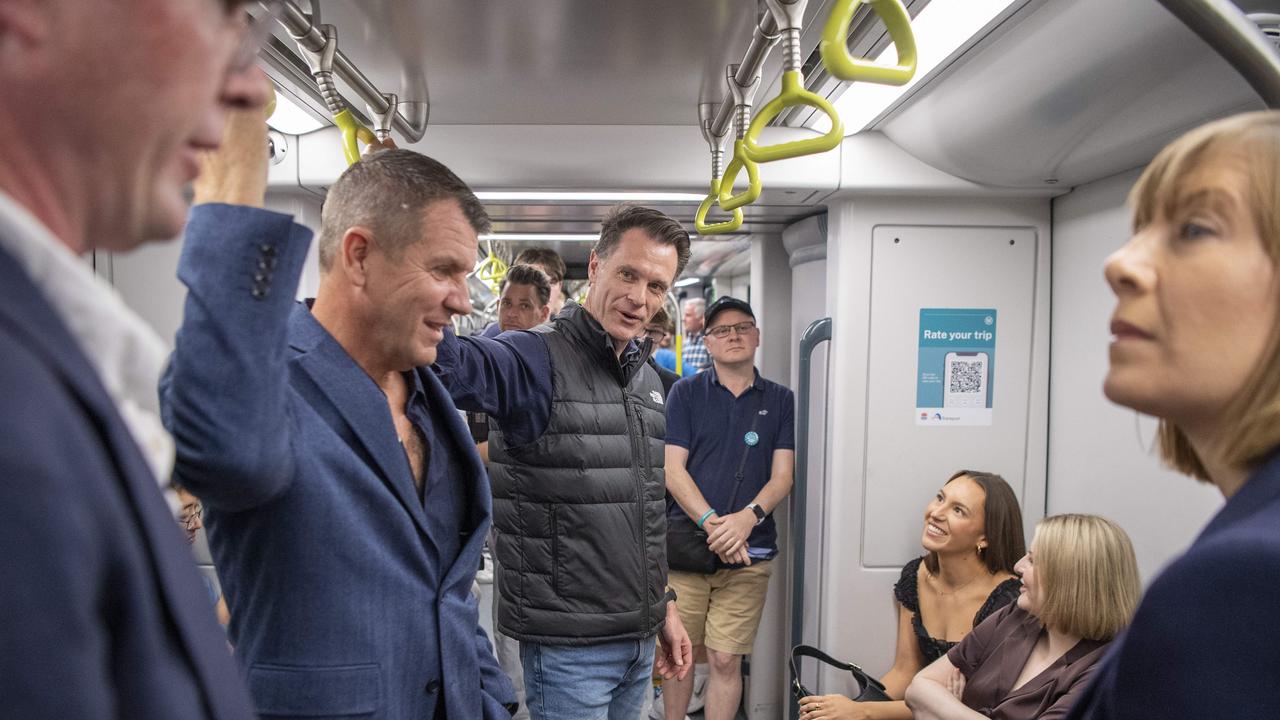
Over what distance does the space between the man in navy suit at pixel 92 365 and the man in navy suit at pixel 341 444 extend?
1.01ft

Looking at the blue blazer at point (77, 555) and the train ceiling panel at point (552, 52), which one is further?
the train ceiling panel at point (552, 52)

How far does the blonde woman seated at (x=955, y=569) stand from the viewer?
237 centimetres

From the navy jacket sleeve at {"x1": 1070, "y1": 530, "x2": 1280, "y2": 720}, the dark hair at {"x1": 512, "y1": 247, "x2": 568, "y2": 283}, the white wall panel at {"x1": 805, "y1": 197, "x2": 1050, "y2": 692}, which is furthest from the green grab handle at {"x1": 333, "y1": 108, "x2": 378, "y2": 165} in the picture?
the dark hair at {"x1": 512, "y1": 247, "x2": 568, "y2": 283}

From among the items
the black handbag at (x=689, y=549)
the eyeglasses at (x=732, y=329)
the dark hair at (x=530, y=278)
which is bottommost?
the black handbag at (x=689, y=549)

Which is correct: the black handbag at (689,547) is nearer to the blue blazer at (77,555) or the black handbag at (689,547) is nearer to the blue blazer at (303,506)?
the blue blazer at (303,506)

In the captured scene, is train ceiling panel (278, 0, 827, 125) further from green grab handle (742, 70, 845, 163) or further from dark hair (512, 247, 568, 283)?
dark hair (512, 247, 568, 283)

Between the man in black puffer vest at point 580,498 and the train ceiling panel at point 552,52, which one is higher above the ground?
the train ceiling panel at point 552,52

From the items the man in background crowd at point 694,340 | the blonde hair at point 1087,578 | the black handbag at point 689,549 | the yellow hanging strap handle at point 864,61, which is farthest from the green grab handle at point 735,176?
the man in background crowd at point 694,340

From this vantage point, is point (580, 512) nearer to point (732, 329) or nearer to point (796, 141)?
point (796, 141)

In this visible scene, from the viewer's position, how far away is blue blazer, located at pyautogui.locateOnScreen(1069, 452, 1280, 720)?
54cm

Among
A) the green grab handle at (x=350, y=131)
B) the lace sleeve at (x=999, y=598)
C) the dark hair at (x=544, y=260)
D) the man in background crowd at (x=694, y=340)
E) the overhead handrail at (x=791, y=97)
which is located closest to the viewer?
the overhead handrail at (x=791, y=97)

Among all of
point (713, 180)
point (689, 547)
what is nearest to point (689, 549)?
point (689, 547)

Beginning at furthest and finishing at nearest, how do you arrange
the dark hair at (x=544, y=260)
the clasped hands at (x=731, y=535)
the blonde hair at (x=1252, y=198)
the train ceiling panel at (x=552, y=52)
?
the dark hair at (x=544, y=260)
the clasped hands at (x=731, y=535)
the train ceiling panel at (x=552, y=52)
the blonde hair at (x=1252, y=198)

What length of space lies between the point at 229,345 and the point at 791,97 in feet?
2.77
